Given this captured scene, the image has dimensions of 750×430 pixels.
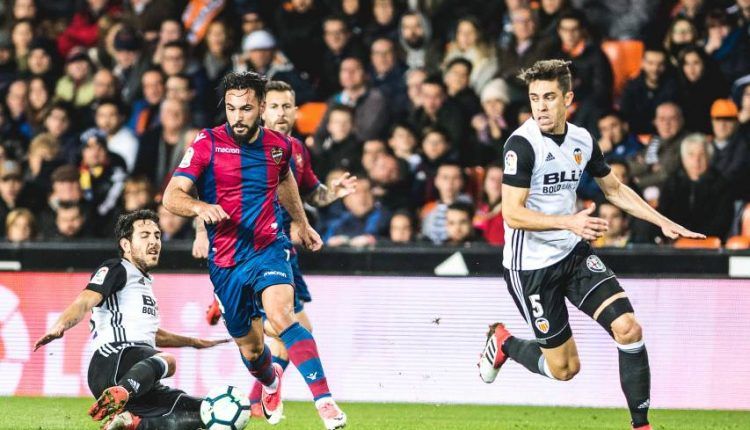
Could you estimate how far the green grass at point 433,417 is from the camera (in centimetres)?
856

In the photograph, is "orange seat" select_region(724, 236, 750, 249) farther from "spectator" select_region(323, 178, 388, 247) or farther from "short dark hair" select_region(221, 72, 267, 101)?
"short dark hair" select_region(221, 72, 267, 101)

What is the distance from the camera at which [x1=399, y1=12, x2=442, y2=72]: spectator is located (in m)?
12.9

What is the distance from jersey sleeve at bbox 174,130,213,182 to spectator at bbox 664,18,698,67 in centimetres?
604

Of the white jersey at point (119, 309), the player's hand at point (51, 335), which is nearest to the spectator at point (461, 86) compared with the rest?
the white jersey at point (119, 309)

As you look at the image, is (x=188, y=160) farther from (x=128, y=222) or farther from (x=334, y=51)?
(x=334, y=51)

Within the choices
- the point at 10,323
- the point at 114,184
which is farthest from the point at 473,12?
the point at 10,323

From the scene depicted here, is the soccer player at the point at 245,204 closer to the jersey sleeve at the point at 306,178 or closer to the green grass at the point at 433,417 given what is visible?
the jersey sleeve at the point at 306,178

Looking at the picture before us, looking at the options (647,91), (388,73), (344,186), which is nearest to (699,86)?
(647,91)

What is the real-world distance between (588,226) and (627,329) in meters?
0.89

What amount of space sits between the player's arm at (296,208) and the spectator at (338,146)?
399 centimetres

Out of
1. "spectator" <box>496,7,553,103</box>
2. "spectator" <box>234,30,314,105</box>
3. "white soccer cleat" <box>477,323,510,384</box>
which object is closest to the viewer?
"white soccer cleat" <box>477,323,510,384</box>

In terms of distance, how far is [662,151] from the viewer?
1134cm

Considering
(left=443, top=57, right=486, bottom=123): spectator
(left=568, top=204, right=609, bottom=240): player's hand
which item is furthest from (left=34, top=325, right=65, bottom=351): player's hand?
(left=443, top=57, right=486, bottom=123): spectator

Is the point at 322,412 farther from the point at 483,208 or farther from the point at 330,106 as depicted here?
the point at 330,106
